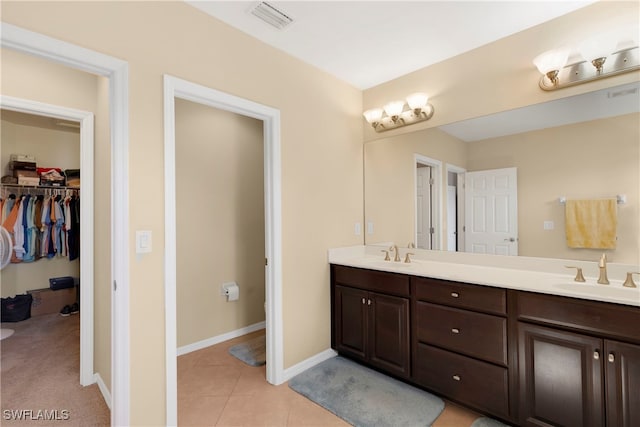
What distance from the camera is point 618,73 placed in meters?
1.83

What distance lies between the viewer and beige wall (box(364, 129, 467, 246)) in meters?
2.64

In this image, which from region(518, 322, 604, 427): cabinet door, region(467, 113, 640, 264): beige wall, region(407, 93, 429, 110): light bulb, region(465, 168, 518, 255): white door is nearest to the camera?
region(518, 322, 604, 427): cabinet door

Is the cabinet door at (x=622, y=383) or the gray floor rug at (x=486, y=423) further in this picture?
the gray floor rug at (x=486, y=423)

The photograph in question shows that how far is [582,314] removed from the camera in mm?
1559

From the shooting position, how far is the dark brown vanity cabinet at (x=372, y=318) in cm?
229

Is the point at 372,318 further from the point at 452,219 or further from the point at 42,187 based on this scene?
the point at 42,187

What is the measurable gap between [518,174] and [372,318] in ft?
5.11

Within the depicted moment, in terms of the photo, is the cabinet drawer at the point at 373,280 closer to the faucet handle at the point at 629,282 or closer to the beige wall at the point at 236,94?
the beige wall at the point at 236,94

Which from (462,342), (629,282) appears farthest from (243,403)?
(629,282)

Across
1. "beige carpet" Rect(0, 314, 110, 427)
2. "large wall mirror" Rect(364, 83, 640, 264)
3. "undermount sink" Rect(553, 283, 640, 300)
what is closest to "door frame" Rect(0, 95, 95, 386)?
"beige carpet" Rect(0, 314, 110, 427)

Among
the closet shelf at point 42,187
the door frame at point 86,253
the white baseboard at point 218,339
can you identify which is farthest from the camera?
the closet shelf at point 42,187

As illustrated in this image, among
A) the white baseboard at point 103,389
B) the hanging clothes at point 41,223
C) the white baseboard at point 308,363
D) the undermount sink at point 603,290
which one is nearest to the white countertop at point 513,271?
→ the undermount sink at point 603,290

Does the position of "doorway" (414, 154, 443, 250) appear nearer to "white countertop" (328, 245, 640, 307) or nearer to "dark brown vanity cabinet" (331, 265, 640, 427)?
"white countertop" (328, 245, 640, 307)

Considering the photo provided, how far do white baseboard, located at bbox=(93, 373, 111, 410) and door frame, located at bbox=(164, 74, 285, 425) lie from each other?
650 mm
